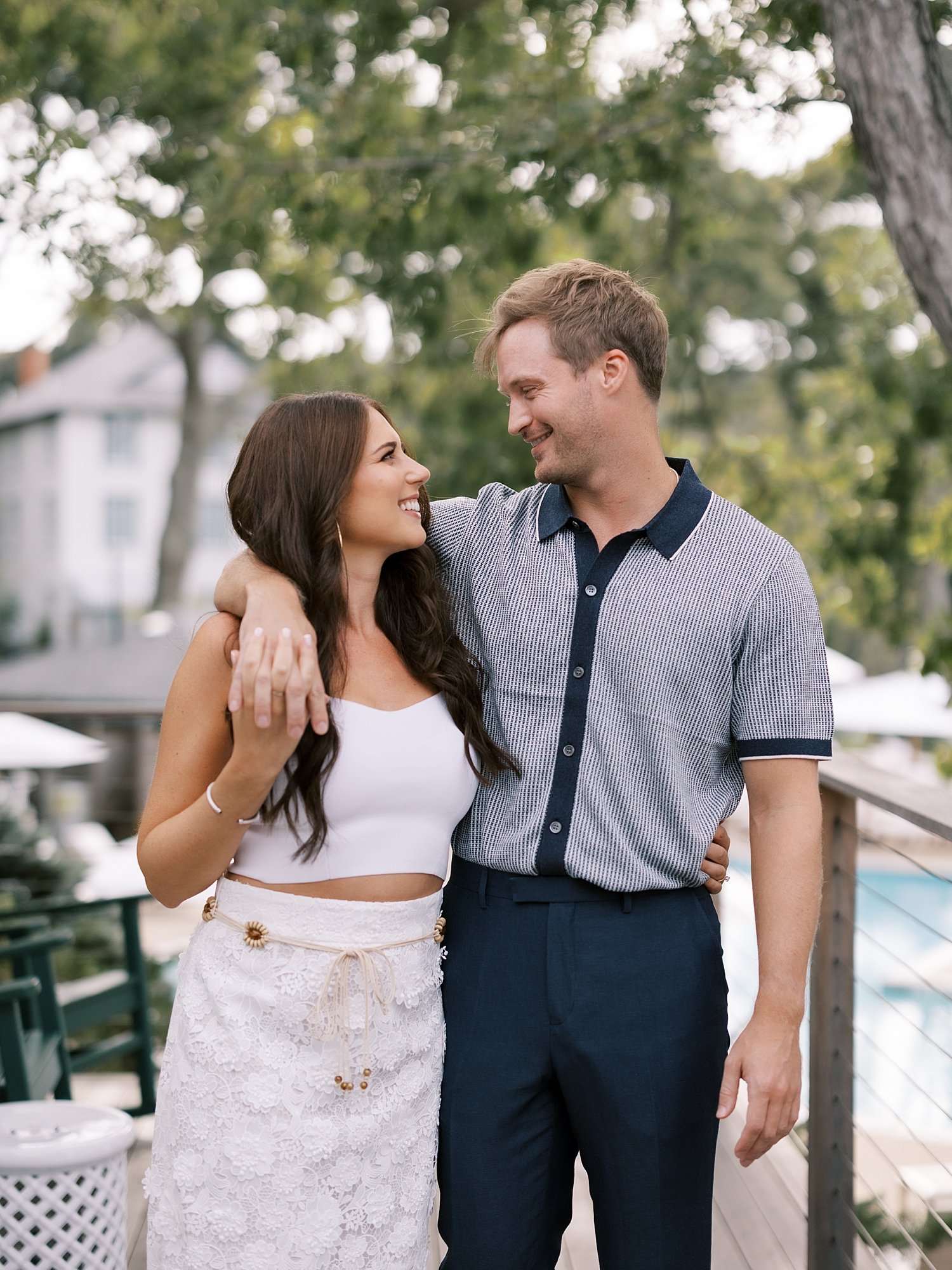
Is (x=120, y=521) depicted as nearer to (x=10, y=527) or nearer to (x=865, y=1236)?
(x=10, y=527)

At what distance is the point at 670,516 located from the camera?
6.10ft

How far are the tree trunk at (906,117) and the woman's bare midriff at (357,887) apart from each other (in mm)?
1575

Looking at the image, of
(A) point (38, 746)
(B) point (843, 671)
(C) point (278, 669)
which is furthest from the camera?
(B) point (843, 671)

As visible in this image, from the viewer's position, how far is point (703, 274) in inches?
776

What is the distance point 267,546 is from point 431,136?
359 cm

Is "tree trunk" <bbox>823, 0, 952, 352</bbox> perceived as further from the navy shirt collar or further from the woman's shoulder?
the woman's shoulder

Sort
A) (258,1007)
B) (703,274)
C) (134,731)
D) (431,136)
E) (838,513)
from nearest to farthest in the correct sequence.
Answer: (258,1007)
(431,136)
(838,513)
(134,731)
(703,274)

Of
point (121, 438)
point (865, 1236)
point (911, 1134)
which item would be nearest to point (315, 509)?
point (911, 1134)

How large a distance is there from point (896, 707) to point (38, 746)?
24.1 ft

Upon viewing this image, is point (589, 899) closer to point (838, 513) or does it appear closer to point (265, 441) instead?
point (265, 441)

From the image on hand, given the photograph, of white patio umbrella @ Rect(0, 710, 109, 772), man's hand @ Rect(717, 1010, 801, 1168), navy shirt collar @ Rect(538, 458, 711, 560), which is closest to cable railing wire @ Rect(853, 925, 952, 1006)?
man's hand @ Rect(717, 1010, 801, 1168)

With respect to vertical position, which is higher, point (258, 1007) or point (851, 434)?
point (851, 434)

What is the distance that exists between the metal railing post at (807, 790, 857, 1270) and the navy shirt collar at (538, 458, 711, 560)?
82 cm

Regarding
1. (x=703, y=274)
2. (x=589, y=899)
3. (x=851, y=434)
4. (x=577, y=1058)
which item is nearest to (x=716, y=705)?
(x=589, y=899)
